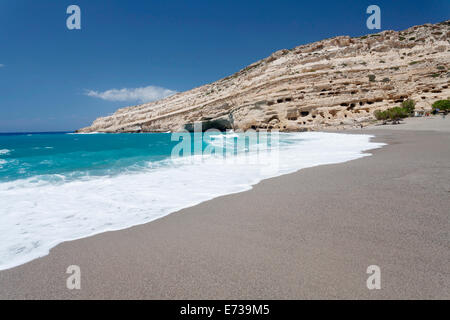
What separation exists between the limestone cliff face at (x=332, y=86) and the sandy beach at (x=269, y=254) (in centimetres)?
3276

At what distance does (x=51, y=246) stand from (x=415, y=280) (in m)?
3.85

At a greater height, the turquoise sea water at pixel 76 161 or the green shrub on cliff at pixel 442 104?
the green shrub on cliff at pixel 442 104

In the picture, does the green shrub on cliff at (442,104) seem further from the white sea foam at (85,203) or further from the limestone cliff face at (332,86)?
the white sea foam at (85,203)

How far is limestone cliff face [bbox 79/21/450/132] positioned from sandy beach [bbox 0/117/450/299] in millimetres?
32759

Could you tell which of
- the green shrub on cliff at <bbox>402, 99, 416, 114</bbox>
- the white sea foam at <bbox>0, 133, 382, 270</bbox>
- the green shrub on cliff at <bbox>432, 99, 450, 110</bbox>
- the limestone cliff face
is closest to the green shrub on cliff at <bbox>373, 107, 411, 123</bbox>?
the green shrub on cliff at <bbox>402, 99, 416, 114</bbox>

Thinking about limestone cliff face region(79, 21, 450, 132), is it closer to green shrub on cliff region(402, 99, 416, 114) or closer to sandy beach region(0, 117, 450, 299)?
green shrub on cliff region(402, 99, 416, 114)

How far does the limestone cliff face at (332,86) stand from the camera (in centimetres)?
3388

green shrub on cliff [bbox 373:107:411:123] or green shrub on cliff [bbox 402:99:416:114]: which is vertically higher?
green shrub on cliff [bbox 402:99:416:114]

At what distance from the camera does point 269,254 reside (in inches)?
91.5

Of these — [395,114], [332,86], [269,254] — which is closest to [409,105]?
[395,114]

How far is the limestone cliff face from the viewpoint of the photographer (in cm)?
3388

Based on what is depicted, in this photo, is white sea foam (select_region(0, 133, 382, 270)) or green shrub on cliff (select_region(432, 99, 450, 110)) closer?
white sea foam (select_region(0, 133, 382, 270))

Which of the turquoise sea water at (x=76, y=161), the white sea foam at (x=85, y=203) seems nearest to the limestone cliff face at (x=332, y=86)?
the turquoise sea water at (x=76, y=161)
